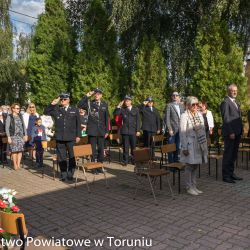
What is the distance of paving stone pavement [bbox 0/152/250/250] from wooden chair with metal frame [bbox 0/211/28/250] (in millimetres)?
1713

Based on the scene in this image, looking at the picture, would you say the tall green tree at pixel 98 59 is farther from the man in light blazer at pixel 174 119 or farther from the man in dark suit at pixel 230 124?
the man in dark suit at pixel 230 124

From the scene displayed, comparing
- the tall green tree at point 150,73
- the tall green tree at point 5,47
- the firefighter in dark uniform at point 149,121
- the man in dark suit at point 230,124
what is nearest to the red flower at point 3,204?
the man in dark suit at point 230,124

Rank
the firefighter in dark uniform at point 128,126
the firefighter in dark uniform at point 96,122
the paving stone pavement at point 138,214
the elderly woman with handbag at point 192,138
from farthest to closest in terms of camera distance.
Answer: the firefighter in dark uniform at point 128,126 → the firefighter in dark uniform at point 96,122 → the elderly woman with handbag at point 192,138 → the paving stone pavement at point 138,214

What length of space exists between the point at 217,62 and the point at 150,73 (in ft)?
8.41

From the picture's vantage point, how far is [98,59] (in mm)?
14539

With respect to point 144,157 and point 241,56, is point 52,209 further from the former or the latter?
point 241,56

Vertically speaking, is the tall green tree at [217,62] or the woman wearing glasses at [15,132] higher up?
the tall green tree at [217,62]

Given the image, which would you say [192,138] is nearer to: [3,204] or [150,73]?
[3,204]

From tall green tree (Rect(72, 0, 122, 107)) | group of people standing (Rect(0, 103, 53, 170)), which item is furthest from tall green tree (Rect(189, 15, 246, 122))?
group of people standing (Rect(0, 103, 53, 170))

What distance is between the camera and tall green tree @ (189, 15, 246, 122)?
1258 centimetres

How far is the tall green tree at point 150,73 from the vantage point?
13.9m

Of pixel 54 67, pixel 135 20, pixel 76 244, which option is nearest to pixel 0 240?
pixel 76 244

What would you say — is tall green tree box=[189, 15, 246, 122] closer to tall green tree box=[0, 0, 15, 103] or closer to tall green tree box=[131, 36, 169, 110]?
tall green tree box=[131, 36, 169, 110]

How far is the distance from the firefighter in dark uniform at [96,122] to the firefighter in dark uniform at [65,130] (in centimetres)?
69
